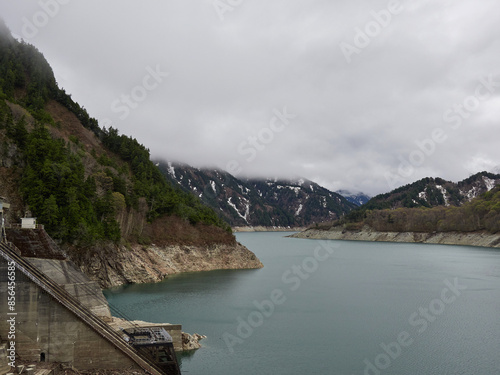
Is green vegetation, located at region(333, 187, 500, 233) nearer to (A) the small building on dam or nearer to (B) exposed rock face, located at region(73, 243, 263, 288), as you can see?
(B) exposed rock face, located at region(73, 243, 263, 288)

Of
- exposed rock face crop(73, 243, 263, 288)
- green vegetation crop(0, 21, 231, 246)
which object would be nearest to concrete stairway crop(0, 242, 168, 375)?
green vegetation crop(0, 21, 231, 246)

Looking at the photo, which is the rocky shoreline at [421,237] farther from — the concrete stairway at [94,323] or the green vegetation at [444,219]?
the concrete stairway at [94,323]

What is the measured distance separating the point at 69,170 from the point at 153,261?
731 inches

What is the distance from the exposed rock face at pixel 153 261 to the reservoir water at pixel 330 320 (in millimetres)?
2795

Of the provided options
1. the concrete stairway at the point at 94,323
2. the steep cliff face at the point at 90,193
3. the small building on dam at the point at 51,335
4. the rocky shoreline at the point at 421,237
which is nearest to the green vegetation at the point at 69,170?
the steep cliff face at the point at 90,193

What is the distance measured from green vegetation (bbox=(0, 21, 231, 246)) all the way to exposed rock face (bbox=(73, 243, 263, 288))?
2587 millimetres

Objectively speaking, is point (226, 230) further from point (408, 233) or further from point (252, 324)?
point (408, 233)

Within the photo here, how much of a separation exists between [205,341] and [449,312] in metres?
24.8

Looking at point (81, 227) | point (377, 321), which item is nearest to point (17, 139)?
point (81, 227)

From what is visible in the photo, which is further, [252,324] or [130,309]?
[130,309]

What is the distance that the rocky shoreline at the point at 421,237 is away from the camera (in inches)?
5123

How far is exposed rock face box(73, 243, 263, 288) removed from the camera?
44562 millimetres

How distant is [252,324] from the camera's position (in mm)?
31359

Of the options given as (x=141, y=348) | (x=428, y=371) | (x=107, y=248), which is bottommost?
(x=428, y=371)
